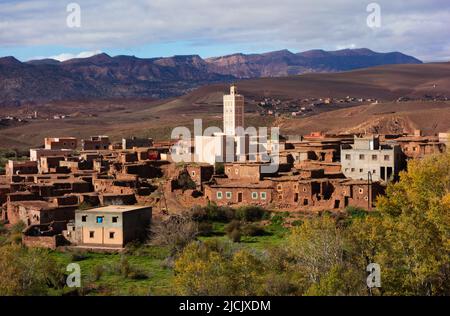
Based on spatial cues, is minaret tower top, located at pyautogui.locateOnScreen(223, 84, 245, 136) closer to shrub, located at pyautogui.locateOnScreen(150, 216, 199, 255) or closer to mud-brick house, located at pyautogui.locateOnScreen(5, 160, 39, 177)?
mud-brick house, located at pyautogui.locateOnScreen(5, 160, 39, 177)

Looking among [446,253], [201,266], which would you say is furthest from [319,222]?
[201,266]

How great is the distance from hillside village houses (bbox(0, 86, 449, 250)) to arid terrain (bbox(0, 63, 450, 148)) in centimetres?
3106

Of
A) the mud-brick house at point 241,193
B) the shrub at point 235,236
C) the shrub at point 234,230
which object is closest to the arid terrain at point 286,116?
the mud-brick house at point 241,193

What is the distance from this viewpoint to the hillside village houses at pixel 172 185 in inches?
1201

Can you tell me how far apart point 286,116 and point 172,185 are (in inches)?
2535

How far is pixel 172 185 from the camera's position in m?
37.5

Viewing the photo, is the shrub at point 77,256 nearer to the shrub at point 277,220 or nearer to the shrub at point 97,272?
the shrub at point 97,272

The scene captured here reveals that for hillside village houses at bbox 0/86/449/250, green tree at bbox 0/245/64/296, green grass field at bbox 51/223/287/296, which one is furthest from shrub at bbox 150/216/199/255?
green tree at bbox 0/245/64/296

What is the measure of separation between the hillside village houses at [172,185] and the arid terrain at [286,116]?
3106cm

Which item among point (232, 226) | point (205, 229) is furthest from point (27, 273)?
point (232, 226)

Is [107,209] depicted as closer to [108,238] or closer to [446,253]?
[108,238]

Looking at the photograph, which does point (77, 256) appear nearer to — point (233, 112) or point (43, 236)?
point (43, 236)

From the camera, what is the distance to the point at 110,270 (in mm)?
26078

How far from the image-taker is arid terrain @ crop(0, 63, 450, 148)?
265ft
